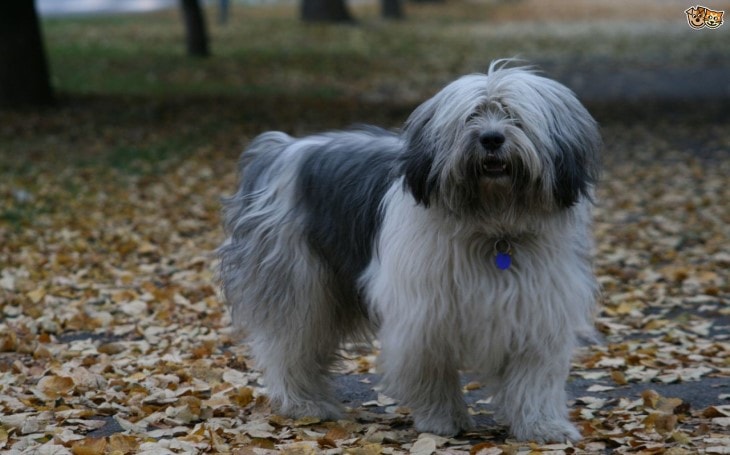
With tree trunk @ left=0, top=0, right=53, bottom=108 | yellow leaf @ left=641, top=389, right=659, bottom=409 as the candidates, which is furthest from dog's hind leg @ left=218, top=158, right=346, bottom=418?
tree trunk @ left=0, top=0, right=53, bottom=108

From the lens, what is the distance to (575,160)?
4.96m

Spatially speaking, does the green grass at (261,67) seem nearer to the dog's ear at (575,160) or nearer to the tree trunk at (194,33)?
the tree trunk at (194,33)

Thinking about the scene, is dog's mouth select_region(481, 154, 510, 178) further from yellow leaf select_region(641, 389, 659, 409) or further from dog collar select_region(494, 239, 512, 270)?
yellow leaf select_region(641, 389, 659, 409)

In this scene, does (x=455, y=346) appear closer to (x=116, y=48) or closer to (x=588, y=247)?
(x=588, y=247)

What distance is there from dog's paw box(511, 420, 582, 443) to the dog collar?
721 mm

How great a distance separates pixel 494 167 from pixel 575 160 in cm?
38

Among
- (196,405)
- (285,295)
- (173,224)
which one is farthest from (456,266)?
(173,224)

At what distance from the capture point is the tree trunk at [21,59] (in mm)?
16781

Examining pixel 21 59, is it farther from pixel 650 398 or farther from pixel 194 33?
pixel 650 398

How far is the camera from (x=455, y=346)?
520cm

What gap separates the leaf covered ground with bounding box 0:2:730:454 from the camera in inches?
217

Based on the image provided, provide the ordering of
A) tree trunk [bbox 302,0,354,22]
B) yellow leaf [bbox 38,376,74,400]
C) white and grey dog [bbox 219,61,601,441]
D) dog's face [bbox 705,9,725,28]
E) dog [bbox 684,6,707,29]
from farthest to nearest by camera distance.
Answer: tree trunk [bbox 302,0,354,22]
dog's face [bbox 705,9,725,28]
dog [bbox 684,6,707,29]
yellow leaf [bbox 38,376,74,400]
white and grey dog [bbox 219,61,601,441]

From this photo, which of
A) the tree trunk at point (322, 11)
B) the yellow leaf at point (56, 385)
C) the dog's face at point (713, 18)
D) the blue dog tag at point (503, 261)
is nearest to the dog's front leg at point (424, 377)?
the blue dog tag at point (503, 261)

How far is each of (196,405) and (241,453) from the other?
36.0 inches
